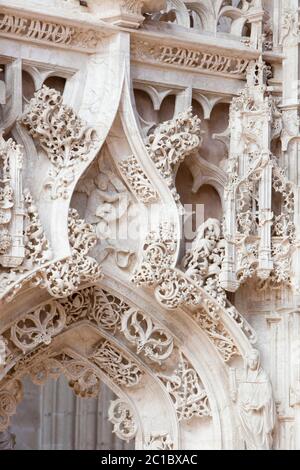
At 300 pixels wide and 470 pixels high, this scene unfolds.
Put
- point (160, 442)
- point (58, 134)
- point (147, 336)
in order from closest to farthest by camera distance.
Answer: point (58, 134) → point (147, 336) → point (160, 442)

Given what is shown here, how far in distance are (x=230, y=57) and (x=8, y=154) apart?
1.83 meters

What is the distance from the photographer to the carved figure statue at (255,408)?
13.0m

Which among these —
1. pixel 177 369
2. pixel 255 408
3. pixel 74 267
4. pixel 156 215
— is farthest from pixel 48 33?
pixel 255 408

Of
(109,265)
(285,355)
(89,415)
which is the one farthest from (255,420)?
(89,415)

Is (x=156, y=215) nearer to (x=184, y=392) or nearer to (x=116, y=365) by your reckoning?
(x=116, y=365)

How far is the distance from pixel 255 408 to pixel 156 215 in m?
1.33

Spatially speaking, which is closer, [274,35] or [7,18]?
[7,18]

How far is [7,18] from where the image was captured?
41.1ft

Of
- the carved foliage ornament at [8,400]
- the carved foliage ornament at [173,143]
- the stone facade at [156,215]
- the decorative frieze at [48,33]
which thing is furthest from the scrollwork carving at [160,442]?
the decorative frieze at [48,33]

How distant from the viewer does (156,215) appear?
511 inches

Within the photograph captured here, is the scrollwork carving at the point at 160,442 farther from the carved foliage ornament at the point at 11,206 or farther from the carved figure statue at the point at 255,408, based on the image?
the carved foliage ornament at the point at 11,206

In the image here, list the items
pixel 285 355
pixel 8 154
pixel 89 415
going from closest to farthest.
A: pixel 8 154 → pixel 285 355 → pixel 89 415

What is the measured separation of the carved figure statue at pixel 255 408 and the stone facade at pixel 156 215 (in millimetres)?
10
